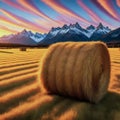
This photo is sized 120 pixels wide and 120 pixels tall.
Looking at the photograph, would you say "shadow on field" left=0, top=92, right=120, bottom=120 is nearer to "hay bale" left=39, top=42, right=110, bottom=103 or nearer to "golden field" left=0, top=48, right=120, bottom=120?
"golden field" left=0, top=48, right=120, bottom=120

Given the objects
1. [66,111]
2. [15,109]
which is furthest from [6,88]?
[66,111]

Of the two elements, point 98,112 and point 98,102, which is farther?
point 98,102

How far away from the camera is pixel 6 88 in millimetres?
7215

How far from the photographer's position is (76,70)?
19.3ft

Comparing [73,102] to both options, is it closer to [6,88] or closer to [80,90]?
[80,90]

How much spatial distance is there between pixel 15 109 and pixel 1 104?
498 mm

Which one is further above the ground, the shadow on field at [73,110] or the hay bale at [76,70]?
the hay bale at [76,70]

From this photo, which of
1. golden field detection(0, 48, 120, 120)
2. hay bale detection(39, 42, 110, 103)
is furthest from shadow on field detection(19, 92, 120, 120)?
hay bale detection(39, 42, 110, 103)

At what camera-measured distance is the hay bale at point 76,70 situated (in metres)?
5.86

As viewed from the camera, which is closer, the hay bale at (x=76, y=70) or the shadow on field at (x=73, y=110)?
the shadow on field at (x=73, y=110)

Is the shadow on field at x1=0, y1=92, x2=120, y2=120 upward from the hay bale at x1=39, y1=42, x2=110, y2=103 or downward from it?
downward

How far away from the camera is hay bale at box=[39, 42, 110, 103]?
19.2 ft

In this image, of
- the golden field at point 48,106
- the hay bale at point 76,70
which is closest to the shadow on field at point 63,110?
the golden field at point 48,106

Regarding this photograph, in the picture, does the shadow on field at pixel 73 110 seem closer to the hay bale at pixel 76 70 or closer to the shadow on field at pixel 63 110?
the shadow on field at pixel 63 110
